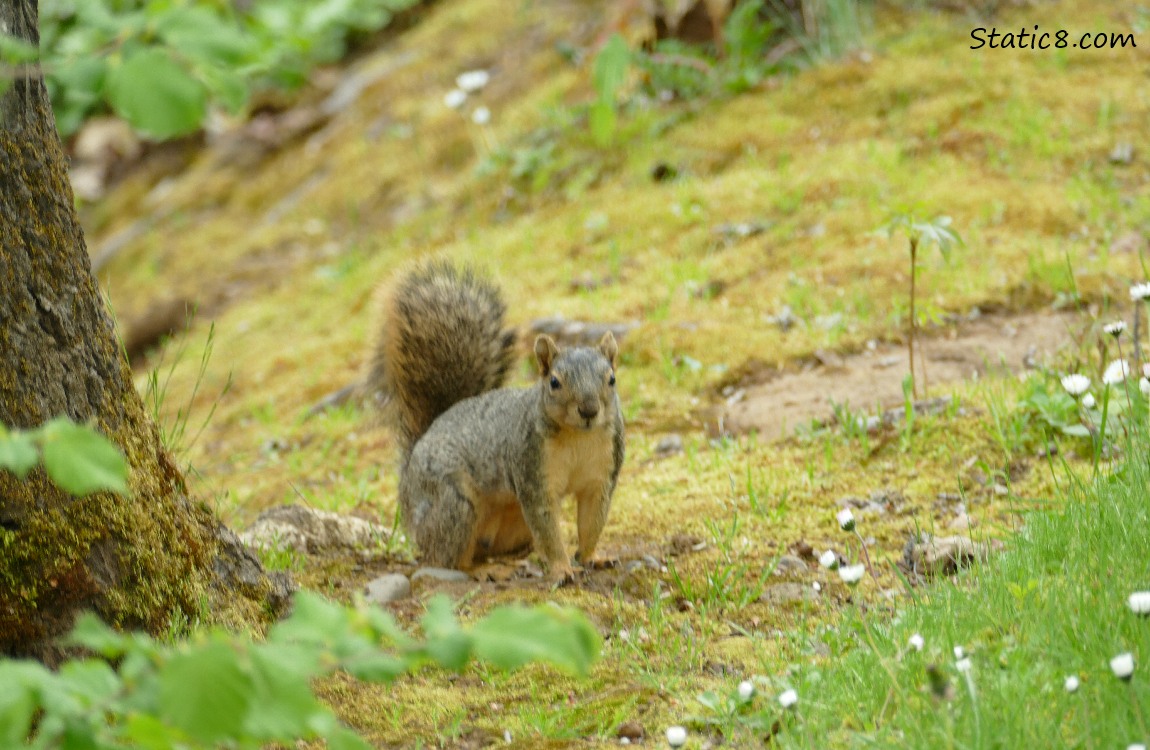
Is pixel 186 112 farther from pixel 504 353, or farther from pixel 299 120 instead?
pixel 299 120

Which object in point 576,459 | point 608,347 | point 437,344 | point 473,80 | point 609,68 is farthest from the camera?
point 473,80

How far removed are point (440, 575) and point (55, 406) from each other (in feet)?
4.23

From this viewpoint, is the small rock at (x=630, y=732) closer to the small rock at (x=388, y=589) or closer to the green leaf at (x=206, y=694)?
the small rock at (x=388, y=589)

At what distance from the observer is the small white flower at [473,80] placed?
7086 mm

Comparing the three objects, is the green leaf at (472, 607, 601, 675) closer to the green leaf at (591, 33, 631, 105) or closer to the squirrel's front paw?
the green leaf at (591, 33, 631, 105)

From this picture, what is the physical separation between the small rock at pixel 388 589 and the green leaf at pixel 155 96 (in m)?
2.07

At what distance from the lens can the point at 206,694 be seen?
1.11 metres

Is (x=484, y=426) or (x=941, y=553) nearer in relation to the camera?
(x=941, y=553)

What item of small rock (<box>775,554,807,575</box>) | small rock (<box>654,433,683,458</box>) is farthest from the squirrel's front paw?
small rock (<box>654,433,683,458</box>)

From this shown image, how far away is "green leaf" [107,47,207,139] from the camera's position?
1193 millimetres

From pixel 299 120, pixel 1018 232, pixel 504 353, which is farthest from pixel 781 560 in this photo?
pixel 299 120

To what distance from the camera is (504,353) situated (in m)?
3.97

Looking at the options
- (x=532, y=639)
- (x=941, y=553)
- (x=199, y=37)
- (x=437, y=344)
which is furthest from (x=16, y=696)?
(x=437, y=344)

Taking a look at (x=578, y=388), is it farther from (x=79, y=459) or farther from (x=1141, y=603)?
(x=79, y=459)
